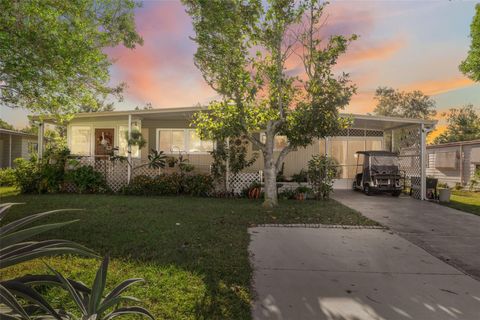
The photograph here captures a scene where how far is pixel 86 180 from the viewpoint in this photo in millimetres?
11680

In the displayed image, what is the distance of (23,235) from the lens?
1.41 m

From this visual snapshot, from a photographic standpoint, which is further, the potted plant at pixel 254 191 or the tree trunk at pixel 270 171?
the potted plant at pixel 254 191

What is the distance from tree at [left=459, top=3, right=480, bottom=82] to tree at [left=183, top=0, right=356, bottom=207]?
15.9 meters

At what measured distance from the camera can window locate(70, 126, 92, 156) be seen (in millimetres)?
14281

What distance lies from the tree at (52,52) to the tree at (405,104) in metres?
33.6

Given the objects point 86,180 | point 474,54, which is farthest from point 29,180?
point 474,54

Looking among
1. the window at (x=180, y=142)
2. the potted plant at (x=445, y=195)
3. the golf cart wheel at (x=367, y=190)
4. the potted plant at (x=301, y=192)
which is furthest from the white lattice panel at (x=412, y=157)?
the window at (x=180, y=142)

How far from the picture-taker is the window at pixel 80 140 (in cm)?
1428

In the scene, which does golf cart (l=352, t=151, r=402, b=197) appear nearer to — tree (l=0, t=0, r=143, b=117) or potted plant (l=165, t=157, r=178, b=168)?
potted plant (l=165, t=157, r=178, b=168)

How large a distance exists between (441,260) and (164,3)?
9576 mm

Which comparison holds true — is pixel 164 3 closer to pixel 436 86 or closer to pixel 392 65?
pixel 392 65

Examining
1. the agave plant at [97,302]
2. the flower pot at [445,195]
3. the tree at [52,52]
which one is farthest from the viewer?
the flower pot at [445,195]

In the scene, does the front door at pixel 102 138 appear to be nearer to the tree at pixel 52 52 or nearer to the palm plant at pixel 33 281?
the tree at pixel 52 52

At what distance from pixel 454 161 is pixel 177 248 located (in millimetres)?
18571
